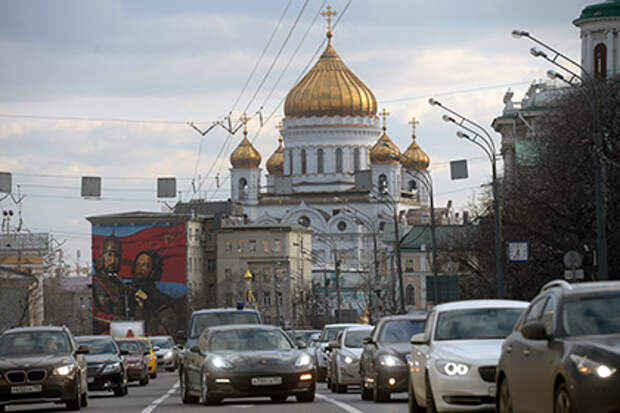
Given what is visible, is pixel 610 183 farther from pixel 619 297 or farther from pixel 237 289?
pixel 237 289

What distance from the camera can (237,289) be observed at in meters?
157

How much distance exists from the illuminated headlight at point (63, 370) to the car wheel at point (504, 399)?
10051mm

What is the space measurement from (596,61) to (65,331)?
59.6 meters

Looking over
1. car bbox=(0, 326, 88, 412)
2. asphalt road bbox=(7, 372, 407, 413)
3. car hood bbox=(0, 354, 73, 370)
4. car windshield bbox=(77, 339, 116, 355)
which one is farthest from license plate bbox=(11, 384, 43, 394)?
car windshield bbox=(77, 339, 116, 355)

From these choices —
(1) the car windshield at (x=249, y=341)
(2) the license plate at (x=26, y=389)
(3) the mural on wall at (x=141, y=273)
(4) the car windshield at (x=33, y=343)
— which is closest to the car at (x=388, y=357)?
(1) the car windshield at (x=249, y=341)

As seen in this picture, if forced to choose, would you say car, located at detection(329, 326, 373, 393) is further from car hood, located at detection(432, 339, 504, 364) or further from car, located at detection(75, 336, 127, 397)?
car hood, located at detection(432, 339, 504, 364)

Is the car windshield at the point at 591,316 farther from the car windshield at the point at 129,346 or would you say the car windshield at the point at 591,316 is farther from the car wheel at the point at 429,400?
the car windshield at the point at 129,346

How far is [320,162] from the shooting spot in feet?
549

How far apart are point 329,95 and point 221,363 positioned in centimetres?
14165

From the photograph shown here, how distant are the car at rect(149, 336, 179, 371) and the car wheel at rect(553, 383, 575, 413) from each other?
1766 inches

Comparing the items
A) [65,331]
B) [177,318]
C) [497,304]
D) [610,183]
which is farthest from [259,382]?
[177,318]

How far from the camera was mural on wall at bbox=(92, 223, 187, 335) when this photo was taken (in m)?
154

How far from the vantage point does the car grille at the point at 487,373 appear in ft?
50.4

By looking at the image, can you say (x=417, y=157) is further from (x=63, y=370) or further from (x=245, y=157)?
(x=63, y=370)
